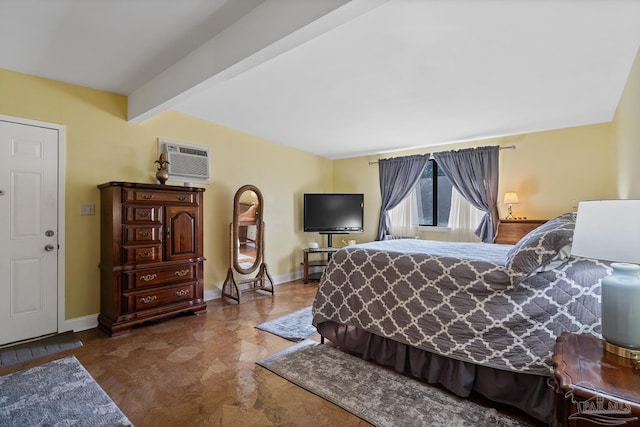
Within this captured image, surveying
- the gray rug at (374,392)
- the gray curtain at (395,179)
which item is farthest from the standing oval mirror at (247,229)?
the gray curtain at (395,179)

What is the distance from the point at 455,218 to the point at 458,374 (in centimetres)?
327

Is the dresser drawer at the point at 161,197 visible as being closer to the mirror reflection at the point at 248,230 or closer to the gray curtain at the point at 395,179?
the mirror reflection at the point at 248,230

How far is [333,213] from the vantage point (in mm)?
5477

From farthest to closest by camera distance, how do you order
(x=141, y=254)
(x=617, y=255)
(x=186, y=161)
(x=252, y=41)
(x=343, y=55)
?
(x=186, y=161)
(x=141, y=254)
(x=343, y=55)
(x=252, y=41)
(x=617, y=255)

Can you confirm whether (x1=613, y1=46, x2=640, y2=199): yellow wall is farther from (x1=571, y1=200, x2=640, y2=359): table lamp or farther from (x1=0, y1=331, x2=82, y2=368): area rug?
(x1=0, y1=331, x2=82, y2=368): area rug

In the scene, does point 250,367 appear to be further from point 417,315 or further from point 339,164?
point 339,164

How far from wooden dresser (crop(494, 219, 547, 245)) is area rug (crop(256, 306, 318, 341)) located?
2.74 m

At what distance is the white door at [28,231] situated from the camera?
2.72m

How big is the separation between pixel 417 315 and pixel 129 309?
2.70 meters

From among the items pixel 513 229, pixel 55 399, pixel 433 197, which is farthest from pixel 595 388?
pixel 433 197

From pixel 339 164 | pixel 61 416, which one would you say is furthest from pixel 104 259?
pixel 339 164

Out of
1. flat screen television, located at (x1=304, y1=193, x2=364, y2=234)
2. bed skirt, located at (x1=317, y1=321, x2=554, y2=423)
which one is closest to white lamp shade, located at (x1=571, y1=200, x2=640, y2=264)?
bed skirt, located at (x1=317, y1=321, x2=554, y2=423)

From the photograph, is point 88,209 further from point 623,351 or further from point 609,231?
point 623,351

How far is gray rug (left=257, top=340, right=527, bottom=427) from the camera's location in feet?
5.73
